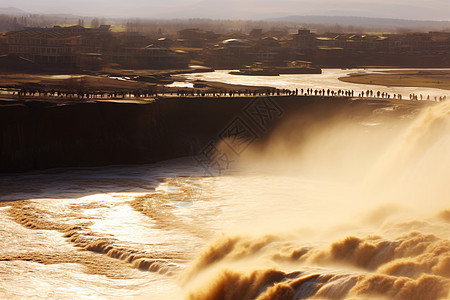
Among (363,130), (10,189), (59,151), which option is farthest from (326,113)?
(10,189)

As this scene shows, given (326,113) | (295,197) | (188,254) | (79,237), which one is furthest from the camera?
(326,113)

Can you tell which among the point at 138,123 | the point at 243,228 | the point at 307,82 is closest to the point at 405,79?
the point at 307,82

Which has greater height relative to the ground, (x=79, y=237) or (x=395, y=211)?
(x=395, y=211)

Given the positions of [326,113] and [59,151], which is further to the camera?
[326,113]

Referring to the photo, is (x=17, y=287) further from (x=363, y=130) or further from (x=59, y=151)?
(x=363, y=130)

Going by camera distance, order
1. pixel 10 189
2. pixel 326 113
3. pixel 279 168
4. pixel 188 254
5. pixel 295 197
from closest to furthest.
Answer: pixel 188 254 → pixel 295 197 → pixel 10 189 → pixel 279 168 → pixel 326 113

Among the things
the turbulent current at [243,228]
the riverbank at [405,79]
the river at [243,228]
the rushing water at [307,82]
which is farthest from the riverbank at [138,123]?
the riverbank at [405,79]
